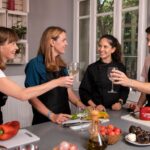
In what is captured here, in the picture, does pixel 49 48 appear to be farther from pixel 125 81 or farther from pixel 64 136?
pixel 64 136

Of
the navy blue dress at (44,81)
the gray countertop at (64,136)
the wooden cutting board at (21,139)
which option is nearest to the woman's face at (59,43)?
the navy blue dress at (44,81)

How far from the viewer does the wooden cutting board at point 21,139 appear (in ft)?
Result: 4.43

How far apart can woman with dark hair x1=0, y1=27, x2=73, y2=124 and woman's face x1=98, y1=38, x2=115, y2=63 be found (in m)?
0.95

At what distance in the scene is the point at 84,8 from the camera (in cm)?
416

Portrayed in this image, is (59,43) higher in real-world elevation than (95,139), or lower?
higher

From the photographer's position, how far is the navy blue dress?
2.00 m

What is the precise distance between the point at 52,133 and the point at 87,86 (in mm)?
1043

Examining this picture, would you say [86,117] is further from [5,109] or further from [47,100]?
[5,109]

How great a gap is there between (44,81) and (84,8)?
2.45m

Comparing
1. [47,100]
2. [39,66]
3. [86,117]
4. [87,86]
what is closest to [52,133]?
[86,117]

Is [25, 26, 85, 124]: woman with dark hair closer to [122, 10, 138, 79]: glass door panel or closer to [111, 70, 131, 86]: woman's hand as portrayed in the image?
[111, 70, 131, 86]: woman's hand

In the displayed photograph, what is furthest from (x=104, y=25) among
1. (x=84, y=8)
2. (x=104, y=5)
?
(x=84, y=8)

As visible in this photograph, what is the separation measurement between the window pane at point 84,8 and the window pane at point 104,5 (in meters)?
0.24

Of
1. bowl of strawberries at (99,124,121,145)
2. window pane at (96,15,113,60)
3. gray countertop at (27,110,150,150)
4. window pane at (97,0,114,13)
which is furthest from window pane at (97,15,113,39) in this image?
bowl of strawberries at (99,124,121,145)
